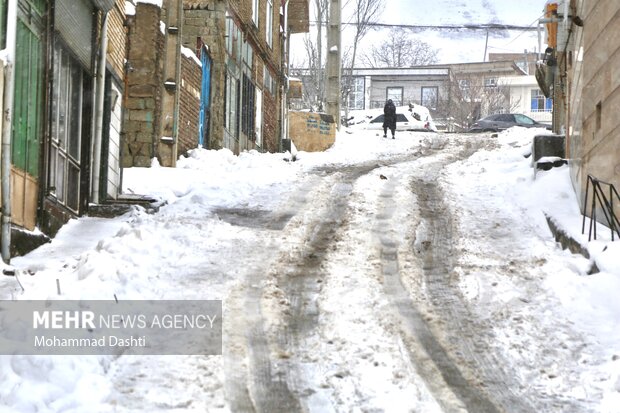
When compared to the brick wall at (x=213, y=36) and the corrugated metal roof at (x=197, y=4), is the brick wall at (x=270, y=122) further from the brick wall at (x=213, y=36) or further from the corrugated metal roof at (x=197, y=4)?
the corrugated metal roof at (x=197, y=4)

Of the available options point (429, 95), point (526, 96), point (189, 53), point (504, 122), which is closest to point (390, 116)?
point (504, 122)

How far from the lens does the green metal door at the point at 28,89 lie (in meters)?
9.86

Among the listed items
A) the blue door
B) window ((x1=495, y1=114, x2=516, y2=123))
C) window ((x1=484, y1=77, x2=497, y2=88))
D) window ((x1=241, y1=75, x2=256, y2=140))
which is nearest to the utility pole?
window ((x1=241, y1=75, x2=256, y2=140))

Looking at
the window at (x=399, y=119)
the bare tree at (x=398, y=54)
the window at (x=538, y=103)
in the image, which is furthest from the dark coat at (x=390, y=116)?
the bare tree at (x=398, y=54)

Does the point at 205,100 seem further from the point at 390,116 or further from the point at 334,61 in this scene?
the point at 334,61

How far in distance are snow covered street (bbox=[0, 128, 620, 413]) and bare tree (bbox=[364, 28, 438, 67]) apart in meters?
55.6

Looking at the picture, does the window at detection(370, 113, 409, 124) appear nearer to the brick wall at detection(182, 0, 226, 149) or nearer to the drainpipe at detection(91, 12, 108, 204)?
the brick wall at detection(182, 0, 226, 149)

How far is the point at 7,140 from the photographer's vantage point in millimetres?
9125

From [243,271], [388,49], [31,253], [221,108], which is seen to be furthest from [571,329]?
[388,49]

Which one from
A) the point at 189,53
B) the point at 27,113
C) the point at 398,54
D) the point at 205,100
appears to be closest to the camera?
the point at 27,113

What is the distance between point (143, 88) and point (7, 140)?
Result: 356 inches

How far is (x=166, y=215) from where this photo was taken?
12.4 m

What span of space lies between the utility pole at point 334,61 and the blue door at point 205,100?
1077cm

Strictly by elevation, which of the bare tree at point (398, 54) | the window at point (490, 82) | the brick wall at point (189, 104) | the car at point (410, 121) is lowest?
the brick wall at point (189, 104)
